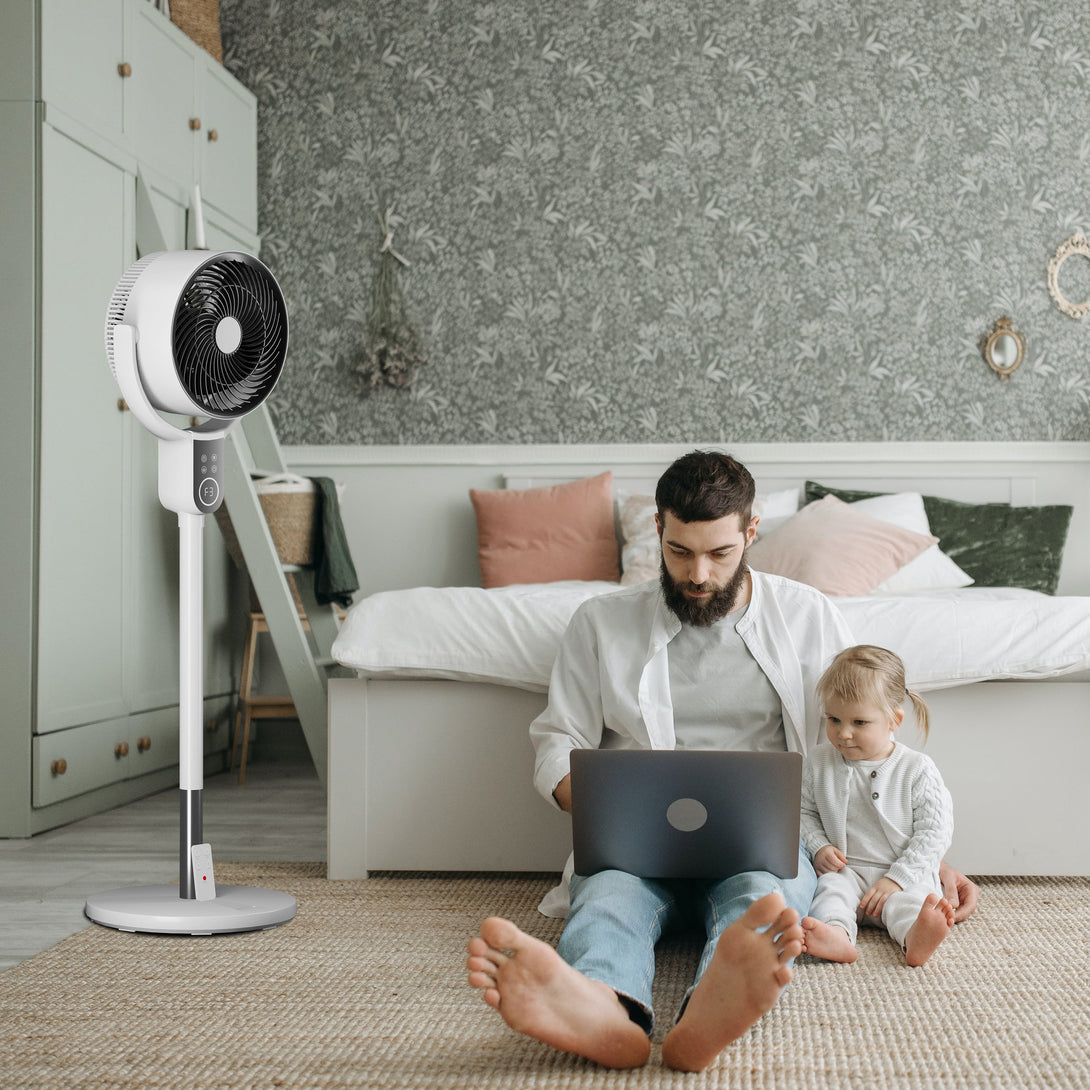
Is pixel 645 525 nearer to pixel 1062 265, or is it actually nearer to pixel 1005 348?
pixel 1005 348

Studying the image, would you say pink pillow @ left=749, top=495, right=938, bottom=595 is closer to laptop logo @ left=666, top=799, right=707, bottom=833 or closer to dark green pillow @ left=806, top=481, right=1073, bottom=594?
dark green pillow @ left=806, top=481, right=1073, bottom=594

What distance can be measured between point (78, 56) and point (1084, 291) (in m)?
3.01

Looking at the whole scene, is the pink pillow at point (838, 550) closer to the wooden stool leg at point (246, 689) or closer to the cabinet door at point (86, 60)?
the wooden stool leg at point (246, 689)

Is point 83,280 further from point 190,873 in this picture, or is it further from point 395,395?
point 190,873

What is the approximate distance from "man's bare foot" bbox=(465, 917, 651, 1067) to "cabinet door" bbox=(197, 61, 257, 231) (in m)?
2.87

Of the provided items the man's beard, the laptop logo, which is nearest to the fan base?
the laptop logo

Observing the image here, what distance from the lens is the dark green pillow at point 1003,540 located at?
343 cm

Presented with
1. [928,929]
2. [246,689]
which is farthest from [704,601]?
[246,689]

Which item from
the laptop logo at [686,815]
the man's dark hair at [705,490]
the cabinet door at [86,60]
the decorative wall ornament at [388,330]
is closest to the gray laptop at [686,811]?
the laptop logo at [686,815]

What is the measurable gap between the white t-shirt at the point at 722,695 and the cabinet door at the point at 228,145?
7.77ft

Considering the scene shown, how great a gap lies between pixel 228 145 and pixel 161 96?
0.38 meters

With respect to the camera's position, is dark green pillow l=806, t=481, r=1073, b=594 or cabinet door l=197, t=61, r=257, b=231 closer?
dark green pillow l=806, t=481, r=1073, b=594

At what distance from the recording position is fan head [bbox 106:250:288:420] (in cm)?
187

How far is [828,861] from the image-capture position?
6.29 feet
